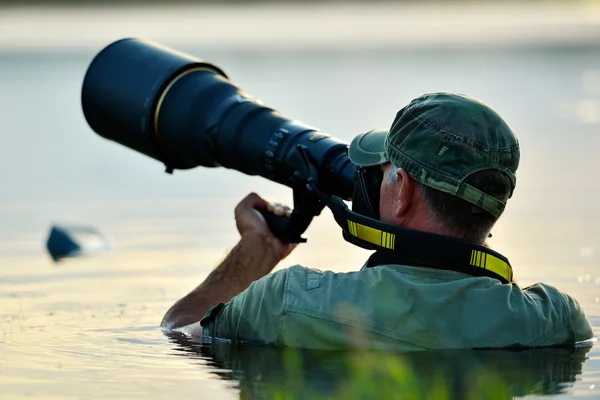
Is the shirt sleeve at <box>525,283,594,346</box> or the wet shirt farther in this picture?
the shirt sleeve at <box>525,283,594,346</box>

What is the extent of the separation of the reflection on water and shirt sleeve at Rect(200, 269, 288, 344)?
9 cm

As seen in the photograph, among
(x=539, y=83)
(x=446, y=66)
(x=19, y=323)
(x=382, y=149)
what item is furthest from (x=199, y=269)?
(x=446, y=66)

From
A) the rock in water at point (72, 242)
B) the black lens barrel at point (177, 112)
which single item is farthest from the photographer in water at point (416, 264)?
the rock in water at point (72, 242)

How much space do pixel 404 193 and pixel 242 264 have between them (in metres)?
0.88

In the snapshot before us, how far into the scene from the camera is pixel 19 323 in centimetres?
489

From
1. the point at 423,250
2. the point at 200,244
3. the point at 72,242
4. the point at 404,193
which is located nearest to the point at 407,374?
the point at 423,250

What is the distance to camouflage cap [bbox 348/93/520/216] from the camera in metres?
3.65

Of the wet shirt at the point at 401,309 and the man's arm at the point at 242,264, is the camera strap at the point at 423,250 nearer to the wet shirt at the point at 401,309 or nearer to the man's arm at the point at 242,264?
the wet shirt at the point at 401,309

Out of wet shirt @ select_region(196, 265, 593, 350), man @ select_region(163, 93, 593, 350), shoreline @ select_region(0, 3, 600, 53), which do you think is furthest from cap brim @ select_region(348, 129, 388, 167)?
shoreline @ select_region(0, 3, 600, 53)

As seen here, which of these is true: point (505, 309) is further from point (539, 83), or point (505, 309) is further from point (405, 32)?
point (405, 32)

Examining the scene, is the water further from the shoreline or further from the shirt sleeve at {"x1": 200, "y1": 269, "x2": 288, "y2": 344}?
the shoreline

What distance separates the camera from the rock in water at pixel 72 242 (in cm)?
650

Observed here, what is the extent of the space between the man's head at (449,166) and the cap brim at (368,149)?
0.28 ft

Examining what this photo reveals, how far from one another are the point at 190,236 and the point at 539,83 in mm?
8803
